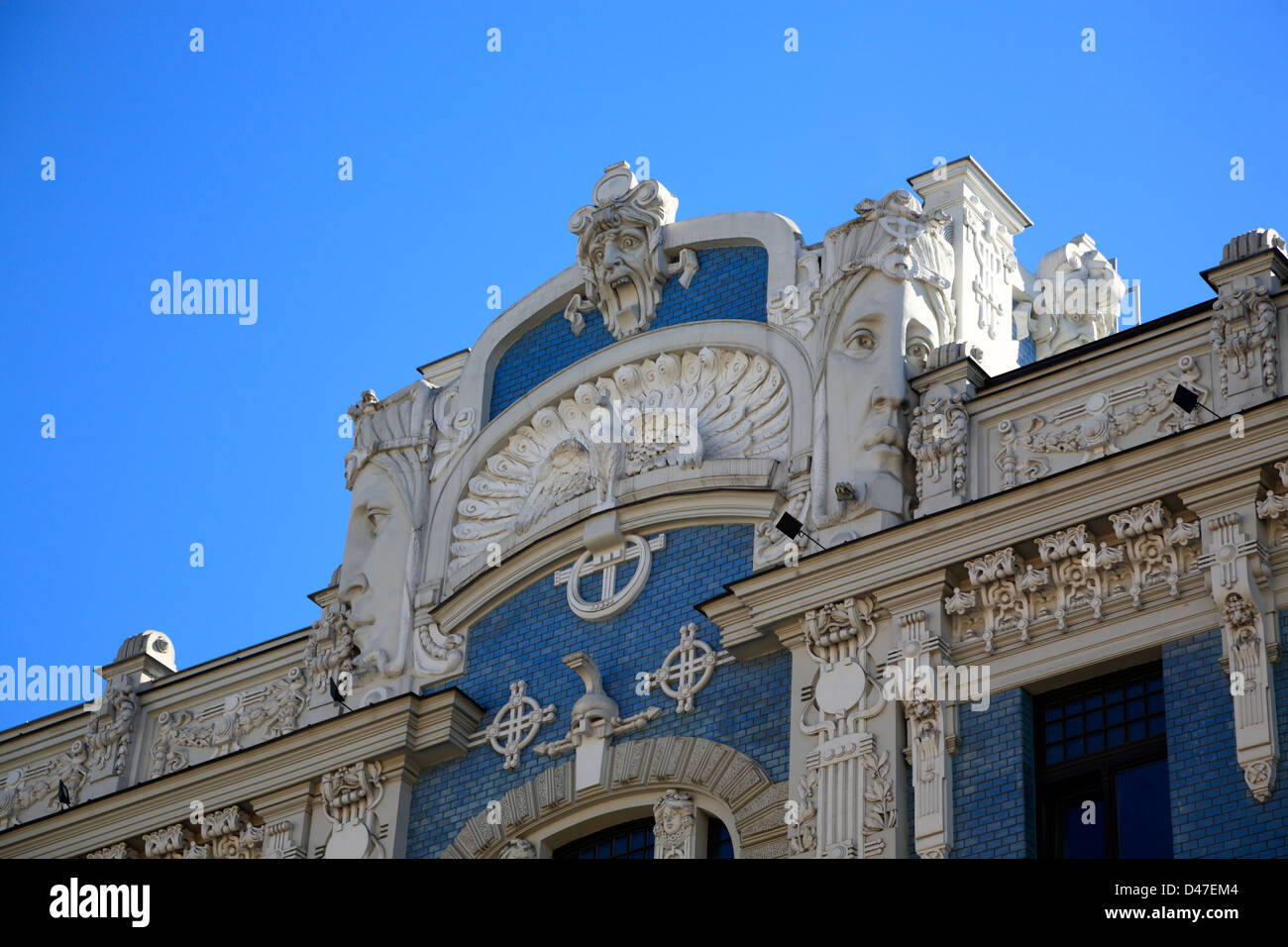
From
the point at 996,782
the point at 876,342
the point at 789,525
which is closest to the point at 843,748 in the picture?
the point at 996,782

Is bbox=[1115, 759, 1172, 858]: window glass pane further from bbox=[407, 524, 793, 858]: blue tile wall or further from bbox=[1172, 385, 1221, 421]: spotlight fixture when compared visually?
bbox=[407, 524, 793, 858]: blue tile wall

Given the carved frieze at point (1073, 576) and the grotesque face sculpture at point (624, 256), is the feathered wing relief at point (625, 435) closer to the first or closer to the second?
the grotesque face sculpture at point (624, 256)

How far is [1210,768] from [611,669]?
5.92 meters

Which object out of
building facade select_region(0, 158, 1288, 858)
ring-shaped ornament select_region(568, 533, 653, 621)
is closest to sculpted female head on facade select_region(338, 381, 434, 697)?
building facade select_region(0, 158, 1288, 858)

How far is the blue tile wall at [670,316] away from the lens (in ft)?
78.3

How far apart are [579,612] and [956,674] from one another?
408 cm

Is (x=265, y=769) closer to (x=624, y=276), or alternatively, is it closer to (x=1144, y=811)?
(x=624, y=276)

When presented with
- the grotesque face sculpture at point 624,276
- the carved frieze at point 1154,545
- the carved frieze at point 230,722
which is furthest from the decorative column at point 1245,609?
the carved frieze at point 230,722

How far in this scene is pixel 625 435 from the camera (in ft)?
77.6

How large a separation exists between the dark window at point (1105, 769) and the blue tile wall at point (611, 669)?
8.13ft

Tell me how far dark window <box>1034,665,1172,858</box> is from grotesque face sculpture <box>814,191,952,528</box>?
2438mm

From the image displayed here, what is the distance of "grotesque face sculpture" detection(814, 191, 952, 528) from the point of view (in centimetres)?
2159

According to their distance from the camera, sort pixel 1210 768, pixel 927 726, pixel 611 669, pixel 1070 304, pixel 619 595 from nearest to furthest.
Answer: pixel 1210 768
pixel 927 726
pixel 611 669
pixel 619 595
pixel 1070 304
